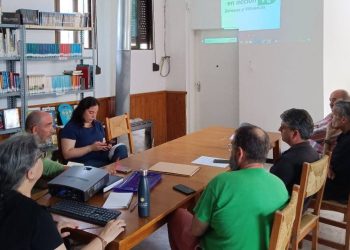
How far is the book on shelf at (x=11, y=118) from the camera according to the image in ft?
13.6

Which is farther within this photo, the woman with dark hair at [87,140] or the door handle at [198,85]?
the door handle at [198,85]

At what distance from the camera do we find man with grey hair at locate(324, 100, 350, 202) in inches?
114

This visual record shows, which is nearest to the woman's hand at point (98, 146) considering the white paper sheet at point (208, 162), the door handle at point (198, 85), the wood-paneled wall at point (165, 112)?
the white paper sheet at point (208, 162)

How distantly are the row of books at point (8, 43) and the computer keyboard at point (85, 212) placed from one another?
2.52 meters

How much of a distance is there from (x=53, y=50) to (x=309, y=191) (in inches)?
131

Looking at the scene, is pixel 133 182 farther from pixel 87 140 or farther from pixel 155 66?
pixel 155 66

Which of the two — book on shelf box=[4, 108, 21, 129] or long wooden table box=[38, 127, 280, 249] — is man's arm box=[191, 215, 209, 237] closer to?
long wooden table box=[38, 127, 280, 249]

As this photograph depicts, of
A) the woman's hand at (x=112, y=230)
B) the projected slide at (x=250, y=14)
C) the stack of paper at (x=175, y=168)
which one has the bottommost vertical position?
the woman's hand at (x=112, y=230)

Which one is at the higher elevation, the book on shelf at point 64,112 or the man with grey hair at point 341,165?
the book on shelf at point 64,112

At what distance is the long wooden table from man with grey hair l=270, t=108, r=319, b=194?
1.38ft

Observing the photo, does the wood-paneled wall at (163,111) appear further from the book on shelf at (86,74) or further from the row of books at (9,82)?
the row of books at (9,82)

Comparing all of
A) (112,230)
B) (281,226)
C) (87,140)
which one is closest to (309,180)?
(281,226)

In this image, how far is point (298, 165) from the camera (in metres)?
2.44

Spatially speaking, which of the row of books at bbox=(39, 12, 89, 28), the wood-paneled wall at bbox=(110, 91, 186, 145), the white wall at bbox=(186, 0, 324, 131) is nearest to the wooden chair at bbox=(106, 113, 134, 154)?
the row of books at bbox=(39, 12, 89, 28)
